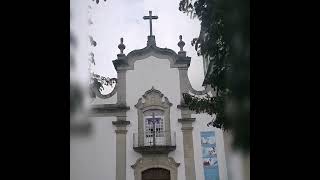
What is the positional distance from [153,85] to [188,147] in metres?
1.98

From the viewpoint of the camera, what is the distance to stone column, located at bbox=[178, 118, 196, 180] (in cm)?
849

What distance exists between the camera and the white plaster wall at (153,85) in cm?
909

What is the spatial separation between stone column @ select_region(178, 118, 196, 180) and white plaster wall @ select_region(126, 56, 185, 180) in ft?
0.39

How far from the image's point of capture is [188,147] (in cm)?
884

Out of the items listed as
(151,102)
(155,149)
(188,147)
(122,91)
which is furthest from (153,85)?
(188,147)

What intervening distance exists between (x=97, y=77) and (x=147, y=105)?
28.0 feet

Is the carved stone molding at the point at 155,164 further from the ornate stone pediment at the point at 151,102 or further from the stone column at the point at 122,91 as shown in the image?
the stone column at the point at 122,91

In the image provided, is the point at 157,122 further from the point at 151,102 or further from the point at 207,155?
the point at 207,155

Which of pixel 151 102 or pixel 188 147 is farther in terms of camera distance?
Result: pixel 151 102
